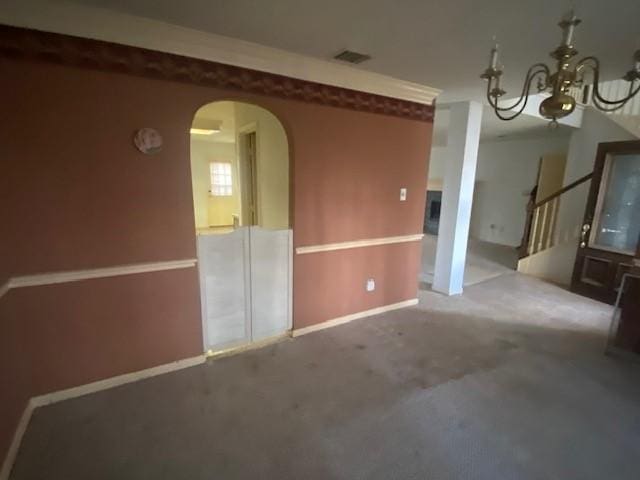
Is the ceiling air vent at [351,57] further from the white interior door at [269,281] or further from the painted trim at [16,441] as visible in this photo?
the painted trim at [16,441]

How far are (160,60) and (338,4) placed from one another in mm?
1177

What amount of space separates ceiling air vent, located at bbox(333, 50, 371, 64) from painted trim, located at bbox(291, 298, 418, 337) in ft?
7.57

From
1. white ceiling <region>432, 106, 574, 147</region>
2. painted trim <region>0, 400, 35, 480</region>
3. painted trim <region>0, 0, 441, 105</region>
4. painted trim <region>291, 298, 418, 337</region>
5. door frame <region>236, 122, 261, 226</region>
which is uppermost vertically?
white ceiling <region>432, 106, 574, 147</region>

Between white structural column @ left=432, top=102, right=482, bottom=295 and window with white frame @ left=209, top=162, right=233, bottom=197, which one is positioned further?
window with white frame @ left=209, top=162, right=233, bottom=197

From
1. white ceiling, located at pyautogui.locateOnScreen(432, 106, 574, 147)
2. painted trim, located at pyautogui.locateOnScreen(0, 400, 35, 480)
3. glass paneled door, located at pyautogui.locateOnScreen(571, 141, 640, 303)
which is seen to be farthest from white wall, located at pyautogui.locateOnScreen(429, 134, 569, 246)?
painted trim, located at pyautogui.locateOnScreen(0, 400, 35, 480)

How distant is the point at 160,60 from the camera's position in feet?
6.64

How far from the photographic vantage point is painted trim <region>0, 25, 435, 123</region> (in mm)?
1725

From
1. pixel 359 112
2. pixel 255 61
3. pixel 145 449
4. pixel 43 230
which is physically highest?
pixel 255 61

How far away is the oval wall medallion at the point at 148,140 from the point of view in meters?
2.03

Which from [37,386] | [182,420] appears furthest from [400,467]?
[37,386]

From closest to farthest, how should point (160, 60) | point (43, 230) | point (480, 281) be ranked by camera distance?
point (43, 230), point (160, 60), point (480, 281)

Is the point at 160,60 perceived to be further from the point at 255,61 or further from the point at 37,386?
the point at 37,386

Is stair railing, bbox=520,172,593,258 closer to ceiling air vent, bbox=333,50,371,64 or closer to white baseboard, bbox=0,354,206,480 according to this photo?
ceiling air vent, bbox=333,50,371,64

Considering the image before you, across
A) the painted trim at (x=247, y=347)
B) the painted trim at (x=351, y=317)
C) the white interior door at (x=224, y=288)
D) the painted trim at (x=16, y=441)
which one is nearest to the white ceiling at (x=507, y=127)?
the painted trim at (x=351, y=317)
